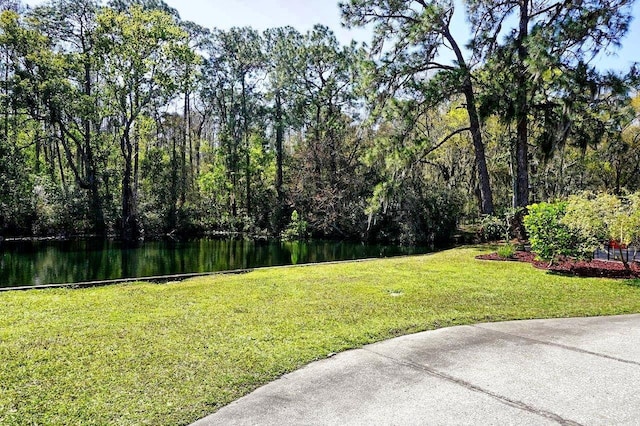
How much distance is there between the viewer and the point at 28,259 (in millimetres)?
14789

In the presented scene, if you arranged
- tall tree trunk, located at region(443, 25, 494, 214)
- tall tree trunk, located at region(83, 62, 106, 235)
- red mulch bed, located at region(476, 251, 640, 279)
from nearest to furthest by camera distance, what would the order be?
red mulch bed, located at region(476, 251, 640, 279) < tall tree trunk, located at region(443, 25, 494, 214) < tall tree trunk, located at region(83, 62, 106, 235)

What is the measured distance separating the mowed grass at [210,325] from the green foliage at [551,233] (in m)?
0.53

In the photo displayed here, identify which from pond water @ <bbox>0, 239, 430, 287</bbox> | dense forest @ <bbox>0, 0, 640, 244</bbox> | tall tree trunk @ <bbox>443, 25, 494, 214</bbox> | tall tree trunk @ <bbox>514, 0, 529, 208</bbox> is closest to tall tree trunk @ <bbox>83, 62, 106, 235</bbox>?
dense forest @ <bbox>0, 0, 640, 244</bbox>

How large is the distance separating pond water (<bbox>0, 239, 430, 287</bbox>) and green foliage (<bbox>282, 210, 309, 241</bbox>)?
3.22 meters

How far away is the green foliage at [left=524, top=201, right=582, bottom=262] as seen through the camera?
8.96 meters

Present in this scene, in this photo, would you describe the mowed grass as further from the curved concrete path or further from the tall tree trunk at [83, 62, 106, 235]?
the tall tree trunk at [83, 62, 106, 235]

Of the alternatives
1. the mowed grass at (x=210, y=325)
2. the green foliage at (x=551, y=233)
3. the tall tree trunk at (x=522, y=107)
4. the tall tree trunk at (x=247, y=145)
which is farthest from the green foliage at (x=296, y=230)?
the green foliage at (x=551, y=233)

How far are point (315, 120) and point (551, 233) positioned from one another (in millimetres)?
21615

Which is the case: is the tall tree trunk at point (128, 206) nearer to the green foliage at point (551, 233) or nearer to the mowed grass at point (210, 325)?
the mowed grass at point (210, 325)

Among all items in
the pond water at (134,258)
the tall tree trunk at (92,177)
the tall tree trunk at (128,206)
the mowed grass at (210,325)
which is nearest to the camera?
the mowed grass at (210,325)

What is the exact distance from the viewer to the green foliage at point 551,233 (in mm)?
8961

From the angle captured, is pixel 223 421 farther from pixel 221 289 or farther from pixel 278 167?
pixel 278 167

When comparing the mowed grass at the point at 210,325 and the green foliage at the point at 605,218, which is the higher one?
the green foliage at the point at 605,218

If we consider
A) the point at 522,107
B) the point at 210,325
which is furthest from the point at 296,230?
the point at 210,325
